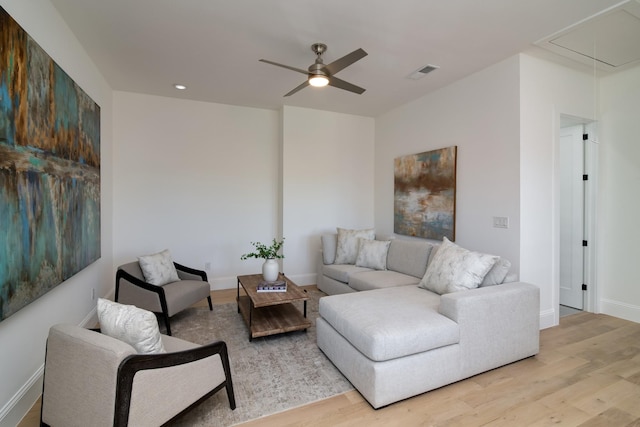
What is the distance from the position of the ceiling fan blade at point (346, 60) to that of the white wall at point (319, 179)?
2.25 metres

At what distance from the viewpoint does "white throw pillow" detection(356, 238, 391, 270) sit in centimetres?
408

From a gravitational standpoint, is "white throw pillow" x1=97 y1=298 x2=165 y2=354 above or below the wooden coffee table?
above

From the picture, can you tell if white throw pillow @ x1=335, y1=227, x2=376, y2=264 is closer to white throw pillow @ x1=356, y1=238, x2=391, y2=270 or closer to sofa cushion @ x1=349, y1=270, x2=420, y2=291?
white throw pillow @ x1=356, y1=238, x2=391, y2=270

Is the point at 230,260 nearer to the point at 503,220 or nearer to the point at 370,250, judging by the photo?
the point at 370,250

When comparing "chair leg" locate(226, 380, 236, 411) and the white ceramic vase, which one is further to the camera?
the white ceramic vase

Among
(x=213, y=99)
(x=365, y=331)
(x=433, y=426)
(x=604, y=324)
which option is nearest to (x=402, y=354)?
(x=365, y=331)

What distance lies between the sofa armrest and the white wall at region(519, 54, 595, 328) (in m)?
0.69

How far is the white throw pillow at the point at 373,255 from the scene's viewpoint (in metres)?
4.08

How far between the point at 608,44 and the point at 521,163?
135 centimetres

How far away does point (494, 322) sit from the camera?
235 centimetres

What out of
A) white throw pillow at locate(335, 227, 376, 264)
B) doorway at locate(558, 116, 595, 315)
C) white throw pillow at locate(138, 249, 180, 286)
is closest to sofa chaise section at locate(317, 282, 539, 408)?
white throw pillow at locate(335, 227, 376, 264)

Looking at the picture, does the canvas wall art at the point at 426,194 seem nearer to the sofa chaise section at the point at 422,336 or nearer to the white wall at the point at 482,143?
the white wall at the point at 482,143

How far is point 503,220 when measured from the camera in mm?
3188

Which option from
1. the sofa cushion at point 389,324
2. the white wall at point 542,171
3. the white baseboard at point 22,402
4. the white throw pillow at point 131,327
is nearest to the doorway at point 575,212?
the white wall at point 542,171
